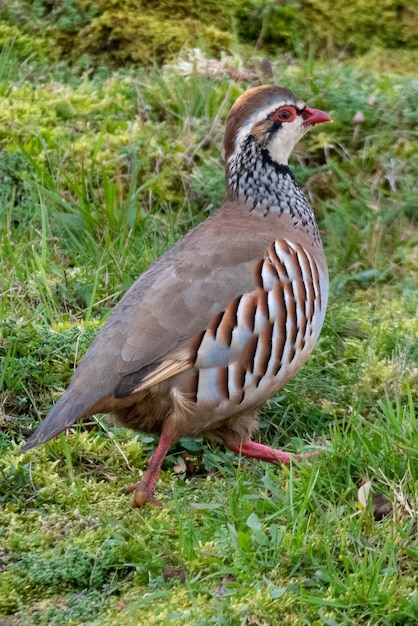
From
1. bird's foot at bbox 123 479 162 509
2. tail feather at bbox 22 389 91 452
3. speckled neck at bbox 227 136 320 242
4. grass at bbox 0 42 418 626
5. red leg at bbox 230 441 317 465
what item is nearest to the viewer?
grass at bbox 0 42 418 626

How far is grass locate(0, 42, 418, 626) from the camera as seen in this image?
330 cm

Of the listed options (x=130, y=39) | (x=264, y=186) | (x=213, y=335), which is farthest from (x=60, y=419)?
(x=130, y=39)

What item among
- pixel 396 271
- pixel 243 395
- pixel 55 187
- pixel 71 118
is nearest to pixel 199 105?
pixel 71 118

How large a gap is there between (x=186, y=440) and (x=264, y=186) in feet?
3.82

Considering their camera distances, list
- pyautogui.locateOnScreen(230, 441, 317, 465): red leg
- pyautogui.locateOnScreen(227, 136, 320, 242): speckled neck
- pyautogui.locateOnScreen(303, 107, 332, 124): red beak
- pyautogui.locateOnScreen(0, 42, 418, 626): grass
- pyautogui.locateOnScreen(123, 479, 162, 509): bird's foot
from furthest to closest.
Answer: pyautogui.locateOnScreen(303, 107, 332, 124): red beak < pyautogui.locateOnScreen(227, 136, 320, 242): speckled neck < pyautogui.locateOnScreen(230, 441, 317, 465): red leg < pyautogui.locateOnScreen(123, 479, 162, 509): bird's foot < pyautogui.locateOnScreen(0, 42, 418, 626): grass

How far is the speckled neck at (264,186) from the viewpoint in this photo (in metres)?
4.69

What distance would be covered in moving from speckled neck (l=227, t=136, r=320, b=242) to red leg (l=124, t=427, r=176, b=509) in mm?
1172

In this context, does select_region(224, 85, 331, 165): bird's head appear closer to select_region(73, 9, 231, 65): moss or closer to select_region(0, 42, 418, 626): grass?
select_region(0, 42, 418, 626): grass

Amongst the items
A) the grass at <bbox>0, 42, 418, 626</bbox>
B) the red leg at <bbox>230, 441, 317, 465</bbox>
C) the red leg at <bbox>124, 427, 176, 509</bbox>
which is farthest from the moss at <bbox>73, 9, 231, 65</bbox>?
the red leg at <bbox>124, 427, 176, 509</bbox>

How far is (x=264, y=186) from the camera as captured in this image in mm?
4703

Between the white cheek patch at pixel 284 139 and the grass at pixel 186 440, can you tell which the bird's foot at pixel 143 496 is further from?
the white cheek patch at pixel 284 139

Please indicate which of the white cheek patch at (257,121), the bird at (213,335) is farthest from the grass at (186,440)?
the white cheek patch at (257,121)

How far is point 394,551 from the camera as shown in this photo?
130 inches

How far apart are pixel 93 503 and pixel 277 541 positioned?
944mm
